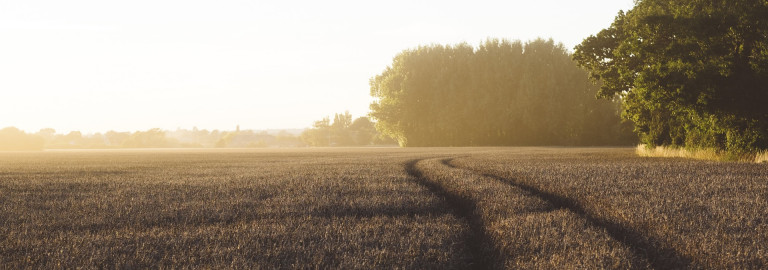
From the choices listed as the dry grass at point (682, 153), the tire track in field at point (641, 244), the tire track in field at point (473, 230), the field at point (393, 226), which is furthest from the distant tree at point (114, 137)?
the tire track in field at point (641, 244)

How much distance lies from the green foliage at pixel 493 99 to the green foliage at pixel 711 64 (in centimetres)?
3440

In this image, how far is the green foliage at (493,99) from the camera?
2270 inches

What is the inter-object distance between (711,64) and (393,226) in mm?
16740

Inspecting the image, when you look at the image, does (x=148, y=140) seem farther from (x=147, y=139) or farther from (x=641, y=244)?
(x=641, y=244)

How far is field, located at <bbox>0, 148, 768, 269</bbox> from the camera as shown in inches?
217

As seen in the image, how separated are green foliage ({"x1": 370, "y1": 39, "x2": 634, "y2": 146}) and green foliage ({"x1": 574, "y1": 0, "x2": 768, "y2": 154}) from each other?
34.4 meters

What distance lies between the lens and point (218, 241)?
246 inches

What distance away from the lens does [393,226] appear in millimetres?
7215

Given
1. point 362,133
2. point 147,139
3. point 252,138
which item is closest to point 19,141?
point 147,139

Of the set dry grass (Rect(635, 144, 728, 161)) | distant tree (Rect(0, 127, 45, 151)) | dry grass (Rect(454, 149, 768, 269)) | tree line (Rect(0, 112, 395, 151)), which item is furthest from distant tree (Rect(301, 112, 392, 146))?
dry grass (Rect(454, 149, 768, 269))

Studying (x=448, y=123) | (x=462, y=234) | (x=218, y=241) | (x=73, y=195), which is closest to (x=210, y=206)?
(x=218, y=241)

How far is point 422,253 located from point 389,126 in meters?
61.2

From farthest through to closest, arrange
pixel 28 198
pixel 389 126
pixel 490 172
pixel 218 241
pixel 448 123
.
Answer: pixel 389 126 → pixel 448 123 → pixel 490 172 → pixel 28 198 → pixel 218 241

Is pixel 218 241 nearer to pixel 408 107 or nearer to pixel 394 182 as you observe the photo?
pixel 394 182
